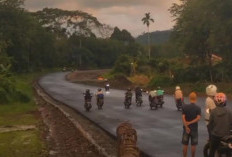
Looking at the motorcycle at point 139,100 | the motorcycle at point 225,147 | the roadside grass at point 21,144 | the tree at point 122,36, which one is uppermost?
the tree at point 122,36

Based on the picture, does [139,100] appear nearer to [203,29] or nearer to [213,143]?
[213,143]

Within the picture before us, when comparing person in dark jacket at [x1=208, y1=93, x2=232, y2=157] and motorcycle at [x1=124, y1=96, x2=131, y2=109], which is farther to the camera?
motorcycle at [x1=124, y1=96, x2=131, y2=109]

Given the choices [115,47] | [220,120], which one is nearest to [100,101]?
[220,120]

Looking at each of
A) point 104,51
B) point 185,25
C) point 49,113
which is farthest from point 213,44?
point 104,51

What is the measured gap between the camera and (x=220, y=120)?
443 inches

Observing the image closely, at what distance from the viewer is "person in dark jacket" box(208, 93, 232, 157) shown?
36.7 feet

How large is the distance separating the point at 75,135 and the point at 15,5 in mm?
77319

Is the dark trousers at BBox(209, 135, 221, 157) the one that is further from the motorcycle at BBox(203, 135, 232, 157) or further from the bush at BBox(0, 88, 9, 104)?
the bush at BBox(0, 88, 9, 104)

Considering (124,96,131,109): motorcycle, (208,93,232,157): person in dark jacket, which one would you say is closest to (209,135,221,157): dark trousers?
(208,93,232,157): person in dark jacket

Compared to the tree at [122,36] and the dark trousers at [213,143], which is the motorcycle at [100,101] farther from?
the tree at [122,36]

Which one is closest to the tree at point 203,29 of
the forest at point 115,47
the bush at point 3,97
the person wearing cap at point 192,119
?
the forest at point 115,47

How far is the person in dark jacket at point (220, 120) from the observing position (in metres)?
11.2

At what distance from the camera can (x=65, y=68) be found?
119m

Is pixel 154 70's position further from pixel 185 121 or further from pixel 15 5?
pixel 185 121
